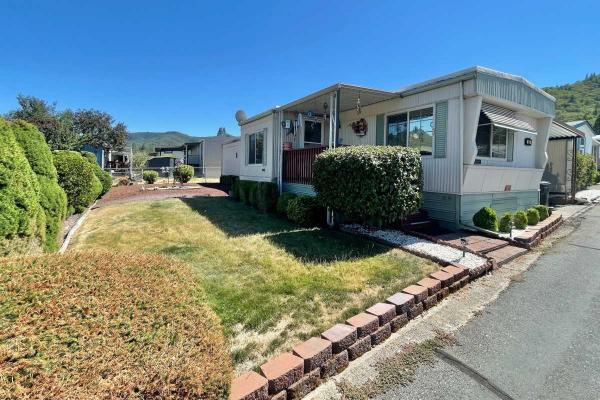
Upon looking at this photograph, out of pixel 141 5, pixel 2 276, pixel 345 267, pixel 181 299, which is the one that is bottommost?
pixel 345 267

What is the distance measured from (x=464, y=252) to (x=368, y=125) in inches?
226

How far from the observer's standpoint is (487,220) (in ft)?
25.2

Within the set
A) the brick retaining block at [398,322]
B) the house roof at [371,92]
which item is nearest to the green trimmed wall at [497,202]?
the house roof at [371,92]

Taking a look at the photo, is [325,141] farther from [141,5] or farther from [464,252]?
[141,5]

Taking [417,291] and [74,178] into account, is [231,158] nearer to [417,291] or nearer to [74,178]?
[74,178]

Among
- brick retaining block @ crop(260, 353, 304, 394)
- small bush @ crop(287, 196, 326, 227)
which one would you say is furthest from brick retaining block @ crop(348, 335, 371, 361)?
small bush @ crop(287, 196, 326, 227)

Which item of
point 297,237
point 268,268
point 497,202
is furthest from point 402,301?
point 497,202

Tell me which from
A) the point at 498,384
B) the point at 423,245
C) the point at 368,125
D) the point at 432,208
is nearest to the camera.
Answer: the point at 498,384

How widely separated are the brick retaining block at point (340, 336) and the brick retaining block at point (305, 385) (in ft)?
0.98

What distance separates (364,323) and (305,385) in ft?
3.13

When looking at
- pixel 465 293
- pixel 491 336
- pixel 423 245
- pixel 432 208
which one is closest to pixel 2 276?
pixel 491 336

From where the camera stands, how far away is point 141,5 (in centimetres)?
1176

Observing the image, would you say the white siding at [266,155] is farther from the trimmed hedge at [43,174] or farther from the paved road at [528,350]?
the paved road at [528,350]

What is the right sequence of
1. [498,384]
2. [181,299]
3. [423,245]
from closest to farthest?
[181,299]
[498,384]
[423,245]
